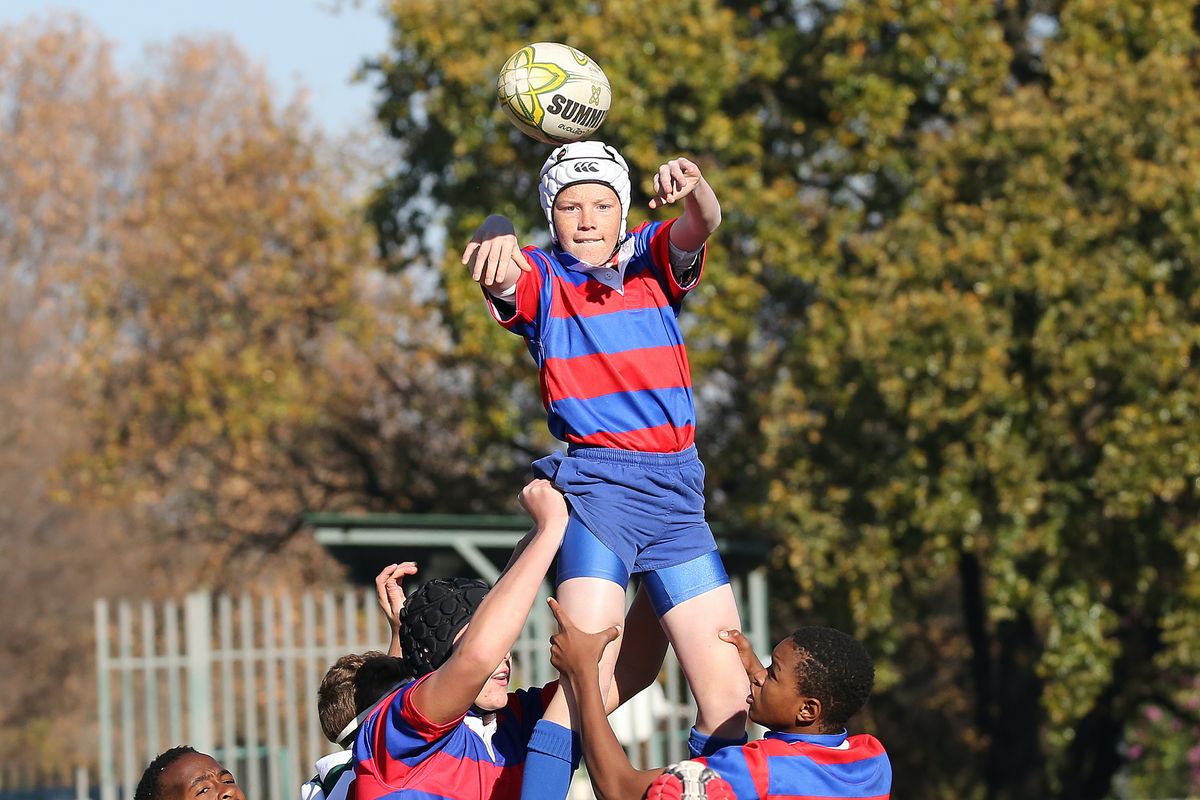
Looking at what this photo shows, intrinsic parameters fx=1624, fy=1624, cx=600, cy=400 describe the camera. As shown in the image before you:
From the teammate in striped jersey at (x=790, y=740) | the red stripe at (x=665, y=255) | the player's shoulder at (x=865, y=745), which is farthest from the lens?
the red stripe at (x=665, y=255)

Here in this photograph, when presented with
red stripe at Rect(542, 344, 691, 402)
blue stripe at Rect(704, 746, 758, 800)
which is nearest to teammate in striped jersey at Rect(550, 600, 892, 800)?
blue stripe at Rect(704, 746, 758, 800)

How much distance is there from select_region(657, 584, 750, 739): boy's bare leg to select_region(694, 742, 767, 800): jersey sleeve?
452 mm

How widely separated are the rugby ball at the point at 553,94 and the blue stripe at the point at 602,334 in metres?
0.62

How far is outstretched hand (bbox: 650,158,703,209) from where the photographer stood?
4.12 m

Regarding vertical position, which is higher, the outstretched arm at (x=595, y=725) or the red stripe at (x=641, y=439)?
the red stripe at (x=641, y=439)

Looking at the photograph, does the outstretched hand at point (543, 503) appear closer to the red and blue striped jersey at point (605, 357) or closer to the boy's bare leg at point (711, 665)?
the red and blue striped jersey at point (605, 357)

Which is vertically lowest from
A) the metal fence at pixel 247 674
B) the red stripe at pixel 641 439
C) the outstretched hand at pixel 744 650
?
the metal fence at pixel 247 674

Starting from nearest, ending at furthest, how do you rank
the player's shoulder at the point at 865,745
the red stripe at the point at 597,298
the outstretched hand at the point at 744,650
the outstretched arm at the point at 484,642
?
the outstretched arm at the point at 484,642 < the player's shoulder at the point at 865,745 < the outstretched hand at the point at 744,650 < the red stripe at the point at 597,298

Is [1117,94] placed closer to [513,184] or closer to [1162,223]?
[1162,223]

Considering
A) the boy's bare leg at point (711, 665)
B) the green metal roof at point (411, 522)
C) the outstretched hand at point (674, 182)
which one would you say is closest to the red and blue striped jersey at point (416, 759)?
the boy's bare leg at point (711, 665)

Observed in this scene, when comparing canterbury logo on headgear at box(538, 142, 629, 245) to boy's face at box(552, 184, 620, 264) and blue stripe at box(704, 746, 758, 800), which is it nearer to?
boy's face at box(552, 184, 620, 264)

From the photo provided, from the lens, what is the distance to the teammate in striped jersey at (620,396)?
13.6ft

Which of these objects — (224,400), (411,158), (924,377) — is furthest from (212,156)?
(924,377)

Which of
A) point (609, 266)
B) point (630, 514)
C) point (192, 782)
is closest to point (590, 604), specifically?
point (630, 514)
